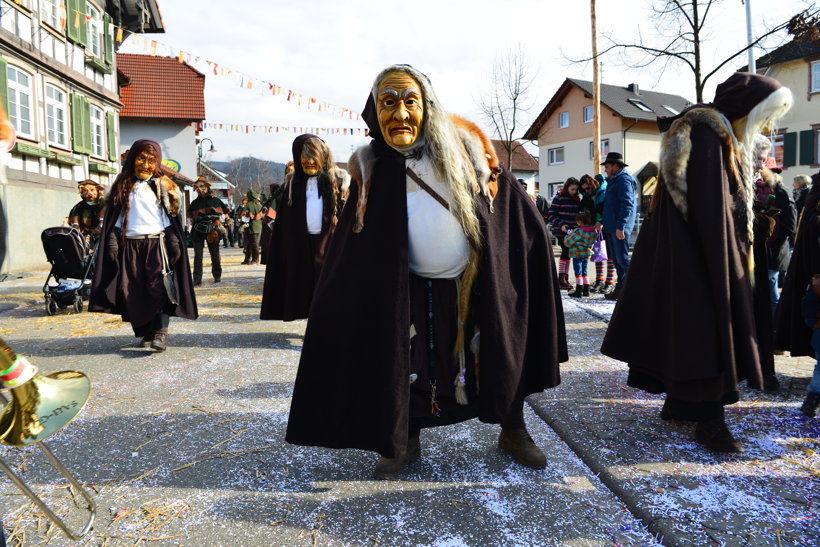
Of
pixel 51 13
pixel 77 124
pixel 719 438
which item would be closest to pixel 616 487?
pixel 719 438

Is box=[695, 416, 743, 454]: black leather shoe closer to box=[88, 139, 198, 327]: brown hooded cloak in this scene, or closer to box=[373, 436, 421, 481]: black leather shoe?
box=[373, 436, 421, 481]: black leather shoe

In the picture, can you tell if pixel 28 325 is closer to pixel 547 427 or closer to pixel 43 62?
pixel 547 427

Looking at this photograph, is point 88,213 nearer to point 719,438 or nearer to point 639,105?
point 719,438

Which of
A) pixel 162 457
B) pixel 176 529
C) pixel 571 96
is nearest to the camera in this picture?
pixel 176 529

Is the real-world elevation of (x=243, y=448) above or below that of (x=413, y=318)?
below

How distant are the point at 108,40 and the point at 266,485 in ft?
66.5

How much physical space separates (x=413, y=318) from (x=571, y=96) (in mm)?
40402

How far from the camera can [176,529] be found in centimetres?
245

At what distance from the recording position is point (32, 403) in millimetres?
1847

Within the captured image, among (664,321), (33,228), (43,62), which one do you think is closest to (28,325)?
(664,321)

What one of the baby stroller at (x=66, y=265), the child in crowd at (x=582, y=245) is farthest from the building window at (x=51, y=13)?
the child in crowd at (x=582, y=245)

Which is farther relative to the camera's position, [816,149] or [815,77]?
[816,149]

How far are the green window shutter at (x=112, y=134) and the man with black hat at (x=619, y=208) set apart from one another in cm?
1697

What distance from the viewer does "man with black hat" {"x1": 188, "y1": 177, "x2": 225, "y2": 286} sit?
432 inches
